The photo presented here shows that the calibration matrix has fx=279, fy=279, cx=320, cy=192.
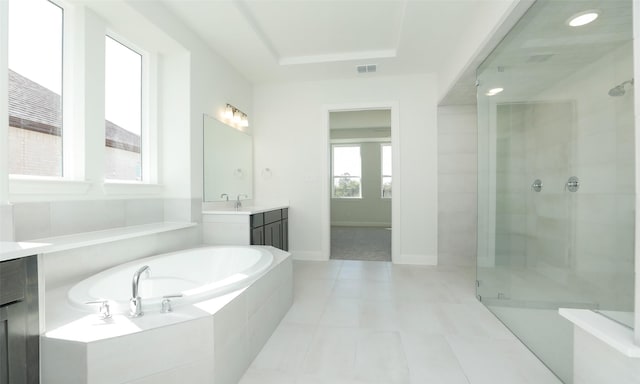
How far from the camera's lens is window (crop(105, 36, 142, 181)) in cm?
224

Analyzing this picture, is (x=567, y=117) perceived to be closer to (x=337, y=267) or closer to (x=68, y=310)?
(x=337, y=267)

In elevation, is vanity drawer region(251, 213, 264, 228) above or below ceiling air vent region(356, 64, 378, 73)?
below

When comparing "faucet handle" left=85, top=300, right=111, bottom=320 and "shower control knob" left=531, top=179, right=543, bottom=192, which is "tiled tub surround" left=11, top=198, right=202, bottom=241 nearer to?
"faucet handle" left=85, top=300, right=111, bottom=320

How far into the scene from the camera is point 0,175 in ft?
4.15

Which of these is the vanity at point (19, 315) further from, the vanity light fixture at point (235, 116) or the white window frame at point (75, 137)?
the vanity light fixture at point (235, 116)

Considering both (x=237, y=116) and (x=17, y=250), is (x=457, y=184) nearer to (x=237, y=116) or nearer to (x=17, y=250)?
(x=237, y=116)

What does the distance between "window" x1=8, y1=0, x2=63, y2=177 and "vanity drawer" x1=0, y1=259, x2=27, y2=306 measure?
1.01 m

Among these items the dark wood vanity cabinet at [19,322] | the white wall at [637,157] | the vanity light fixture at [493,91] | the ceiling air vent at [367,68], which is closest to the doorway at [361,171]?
the ceiling air vent at [367,68]

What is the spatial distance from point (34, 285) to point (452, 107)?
162 inches

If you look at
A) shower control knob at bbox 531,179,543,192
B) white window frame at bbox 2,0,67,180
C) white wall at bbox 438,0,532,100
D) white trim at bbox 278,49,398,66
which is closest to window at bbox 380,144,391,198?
white wall at bbox 438,0,532,100

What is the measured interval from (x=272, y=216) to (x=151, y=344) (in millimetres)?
2272

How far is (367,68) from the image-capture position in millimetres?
3525

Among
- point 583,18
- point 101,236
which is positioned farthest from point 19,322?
point 583,18

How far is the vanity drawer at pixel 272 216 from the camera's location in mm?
3201
